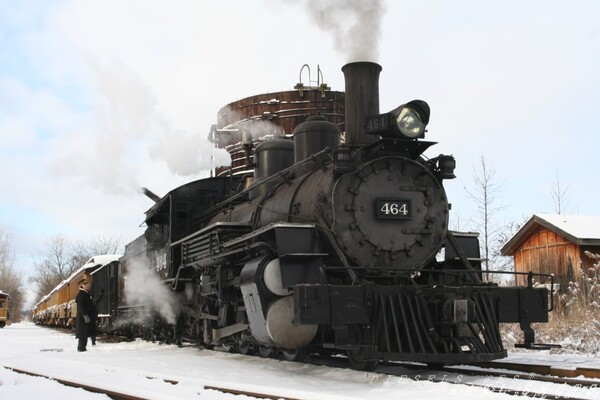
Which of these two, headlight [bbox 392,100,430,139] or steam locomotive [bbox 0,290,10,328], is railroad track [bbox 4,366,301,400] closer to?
headlight [bbox 392,100,430,139]

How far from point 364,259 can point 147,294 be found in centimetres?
752

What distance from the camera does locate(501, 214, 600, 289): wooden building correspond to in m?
18.5

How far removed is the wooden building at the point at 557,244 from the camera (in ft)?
60.7

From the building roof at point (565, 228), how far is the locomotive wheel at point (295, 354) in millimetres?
12086

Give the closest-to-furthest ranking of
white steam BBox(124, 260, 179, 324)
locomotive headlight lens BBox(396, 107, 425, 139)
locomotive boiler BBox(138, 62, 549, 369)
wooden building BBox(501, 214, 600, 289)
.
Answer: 1. locomotive boiler BBox(138, 62, 549, 369)
2. locomotive headlight lens BBox(396, 107, 425, 139)
3. white steam BBox(124, 260, 179, 324)
4. wooden building BBox(501, 214, 600, 289)

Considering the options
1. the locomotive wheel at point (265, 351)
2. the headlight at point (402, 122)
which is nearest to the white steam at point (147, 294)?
the locomotive wheel at point (265, 351)

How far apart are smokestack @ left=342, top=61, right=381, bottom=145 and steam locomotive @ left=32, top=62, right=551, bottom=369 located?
0.01 meters

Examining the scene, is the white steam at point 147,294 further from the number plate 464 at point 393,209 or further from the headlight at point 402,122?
the headlight at point 402,122

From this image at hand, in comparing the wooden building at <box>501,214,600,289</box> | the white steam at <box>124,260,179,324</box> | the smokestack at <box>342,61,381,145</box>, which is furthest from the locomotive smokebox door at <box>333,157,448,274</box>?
the wooden building at <box>501,214,600,289</box>

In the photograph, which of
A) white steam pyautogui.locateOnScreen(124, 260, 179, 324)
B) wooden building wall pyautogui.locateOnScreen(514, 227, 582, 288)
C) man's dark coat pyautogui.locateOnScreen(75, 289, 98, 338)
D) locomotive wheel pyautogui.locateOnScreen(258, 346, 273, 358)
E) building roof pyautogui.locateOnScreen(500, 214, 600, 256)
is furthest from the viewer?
wooden building wall pyautogui.locateOnScreen(514, 227, 582, 288)

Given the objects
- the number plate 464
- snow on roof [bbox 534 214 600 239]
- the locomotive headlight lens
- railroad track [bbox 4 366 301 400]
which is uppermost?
the locomotive headlight lens

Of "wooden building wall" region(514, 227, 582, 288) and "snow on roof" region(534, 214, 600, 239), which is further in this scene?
"wooden building wall" region(514, 227, 582, 288)

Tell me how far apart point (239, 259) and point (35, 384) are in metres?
3.42

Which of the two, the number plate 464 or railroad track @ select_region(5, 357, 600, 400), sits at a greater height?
the number plate 464
